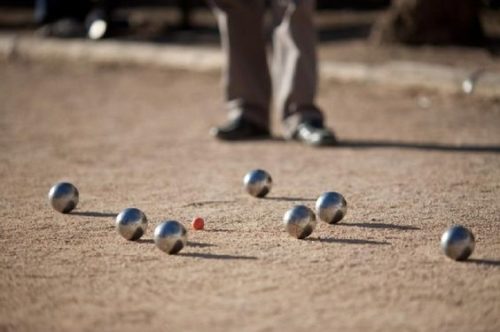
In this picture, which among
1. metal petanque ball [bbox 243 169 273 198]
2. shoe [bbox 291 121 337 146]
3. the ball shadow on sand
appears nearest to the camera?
the ball shadow on sand

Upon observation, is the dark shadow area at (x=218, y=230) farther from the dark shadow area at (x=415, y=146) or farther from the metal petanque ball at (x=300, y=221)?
the dark shadow area at (x=415, y=146)

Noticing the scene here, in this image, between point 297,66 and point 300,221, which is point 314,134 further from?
point 300,221

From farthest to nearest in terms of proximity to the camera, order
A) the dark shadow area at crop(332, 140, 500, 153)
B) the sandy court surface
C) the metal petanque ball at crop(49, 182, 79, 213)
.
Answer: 1. the dark shadow area at crop(332, 140, 500, 153)
2. the metal petanque ball at crop(49, 182, 79, 213)
3. the sandy court surface

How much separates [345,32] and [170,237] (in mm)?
7340

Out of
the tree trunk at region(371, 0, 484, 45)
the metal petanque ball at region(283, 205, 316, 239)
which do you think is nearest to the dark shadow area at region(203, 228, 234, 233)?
the metal petanque ball at region(283, 205, 316, 239)

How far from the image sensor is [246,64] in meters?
6.71

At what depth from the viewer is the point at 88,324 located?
10.0 ft

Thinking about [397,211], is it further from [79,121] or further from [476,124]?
[79,121]

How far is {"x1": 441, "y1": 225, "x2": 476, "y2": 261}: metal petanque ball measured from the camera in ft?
11.8

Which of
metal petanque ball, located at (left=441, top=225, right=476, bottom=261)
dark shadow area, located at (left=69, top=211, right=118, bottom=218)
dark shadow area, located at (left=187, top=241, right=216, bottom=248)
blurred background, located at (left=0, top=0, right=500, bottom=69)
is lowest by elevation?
blurred background, located at (left=0, top=0, right=500, bottom=69)

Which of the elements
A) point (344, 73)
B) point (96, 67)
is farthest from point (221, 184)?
point (96, 67)

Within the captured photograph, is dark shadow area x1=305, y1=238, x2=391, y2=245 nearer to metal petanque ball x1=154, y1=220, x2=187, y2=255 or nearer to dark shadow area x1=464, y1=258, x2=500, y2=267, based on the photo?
dark shadow area x1=464, y1=258, x2=500, y2=267

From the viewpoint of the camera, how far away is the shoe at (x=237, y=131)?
665 cm

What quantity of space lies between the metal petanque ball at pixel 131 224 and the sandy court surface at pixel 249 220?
4 cm
